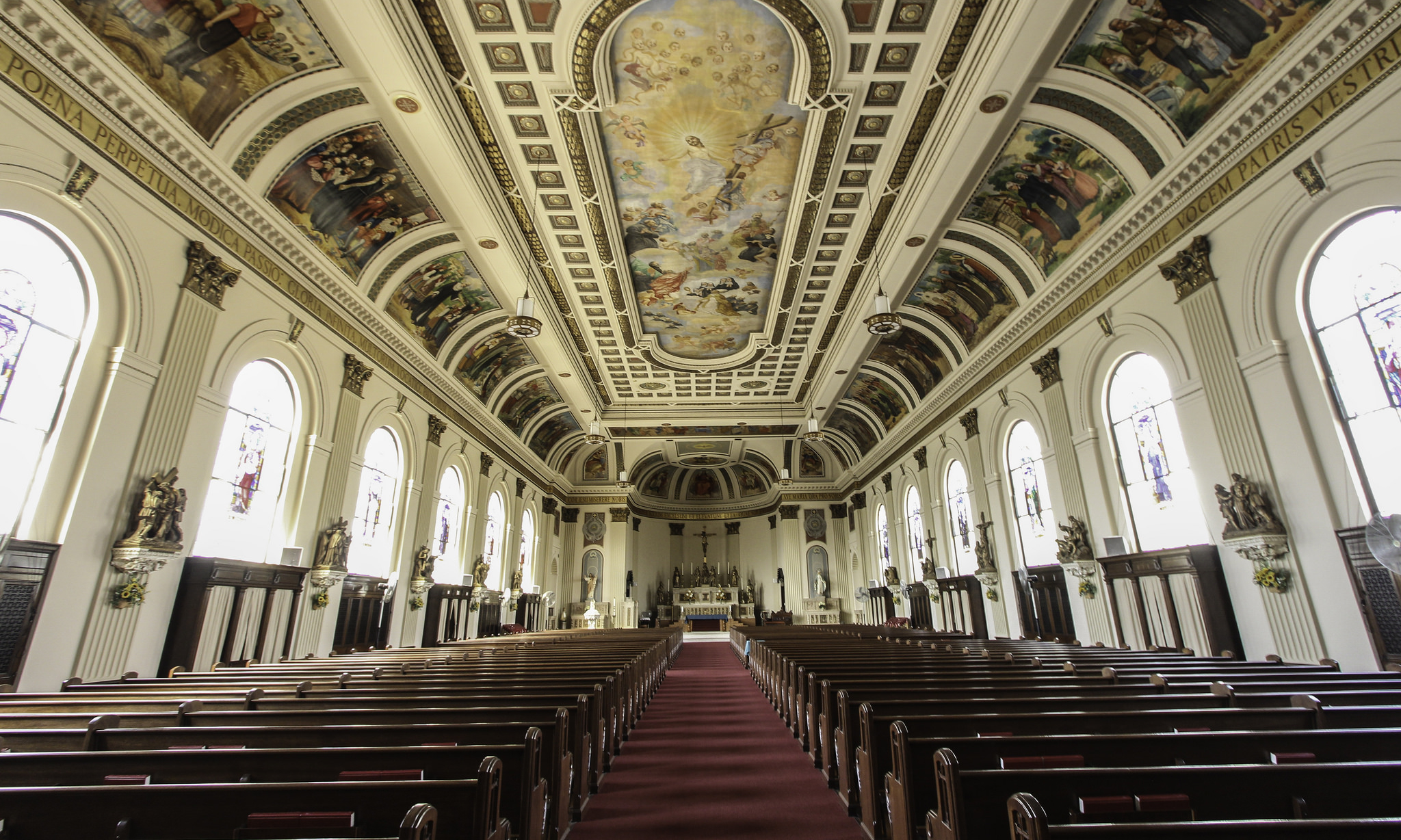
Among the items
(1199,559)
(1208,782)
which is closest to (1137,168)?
(1199,559)

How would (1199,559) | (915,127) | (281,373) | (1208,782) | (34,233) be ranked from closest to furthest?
(1208,782) → (34,233) → (1199,559) → (915,127) → (281,373)

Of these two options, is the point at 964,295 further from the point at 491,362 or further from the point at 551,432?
the point at 551,432

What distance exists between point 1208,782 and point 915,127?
30.8 feet

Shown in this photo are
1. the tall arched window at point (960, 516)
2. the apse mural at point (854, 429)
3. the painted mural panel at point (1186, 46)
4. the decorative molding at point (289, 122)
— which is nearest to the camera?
the painted mural panel at point (1186, 46)

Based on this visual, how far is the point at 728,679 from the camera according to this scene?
12.9m

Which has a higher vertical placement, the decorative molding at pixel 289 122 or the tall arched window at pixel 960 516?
the decorative molding at pixel 289 122

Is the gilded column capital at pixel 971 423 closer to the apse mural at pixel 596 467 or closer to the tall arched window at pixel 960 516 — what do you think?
the tall arched window at pixel 960 516

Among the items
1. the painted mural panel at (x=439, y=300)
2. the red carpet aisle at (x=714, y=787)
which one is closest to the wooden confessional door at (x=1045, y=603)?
the red carpet aisle at (x=714, y=787)

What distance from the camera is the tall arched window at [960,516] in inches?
664

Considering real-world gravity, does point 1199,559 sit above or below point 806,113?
below

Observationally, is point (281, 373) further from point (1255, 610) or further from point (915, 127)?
point (1255, 610)

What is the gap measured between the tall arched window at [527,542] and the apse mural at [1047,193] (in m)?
17.8

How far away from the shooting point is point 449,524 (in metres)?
17.1

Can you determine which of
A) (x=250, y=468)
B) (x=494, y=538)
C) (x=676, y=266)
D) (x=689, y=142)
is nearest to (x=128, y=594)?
(x=250, y=468)
